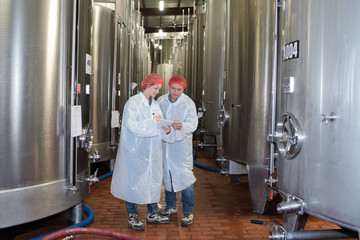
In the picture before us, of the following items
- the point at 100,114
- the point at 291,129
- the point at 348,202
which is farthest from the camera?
the point at 100,114

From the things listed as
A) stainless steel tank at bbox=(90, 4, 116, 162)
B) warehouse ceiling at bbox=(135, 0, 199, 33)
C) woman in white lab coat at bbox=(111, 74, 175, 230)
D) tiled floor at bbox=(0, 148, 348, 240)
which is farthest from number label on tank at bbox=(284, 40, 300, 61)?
warehouse ceiling at bbox=(135, 0, 199, 33)

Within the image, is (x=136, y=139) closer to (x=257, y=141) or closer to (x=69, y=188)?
(x=69, y=188)

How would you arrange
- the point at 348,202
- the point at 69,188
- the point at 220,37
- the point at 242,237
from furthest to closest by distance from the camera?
the point at 220,37, the point at 242,237, the point at 69,188, the point at 348,202

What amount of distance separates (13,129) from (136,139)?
102 centimetres

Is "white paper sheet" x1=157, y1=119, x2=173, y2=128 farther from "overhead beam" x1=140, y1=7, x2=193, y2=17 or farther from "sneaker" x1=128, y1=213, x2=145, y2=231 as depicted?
"overhead beam" x1=140, y1=7, x2=193, y2=17

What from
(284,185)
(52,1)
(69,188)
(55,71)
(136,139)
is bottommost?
(69,188)

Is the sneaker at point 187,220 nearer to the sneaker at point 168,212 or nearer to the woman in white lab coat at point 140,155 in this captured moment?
the sneaker at point 168,212

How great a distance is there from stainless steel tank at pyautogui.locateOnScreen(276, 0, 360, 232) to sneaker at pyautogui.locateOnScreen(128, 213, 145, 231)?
4.64 ft

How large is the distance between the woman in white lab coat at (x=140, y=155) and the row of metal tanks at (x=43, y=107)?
329 millimetres

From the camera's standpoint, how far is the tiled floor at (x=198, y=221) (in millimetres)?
2848

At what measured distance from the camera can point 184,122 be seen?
3.10 meters

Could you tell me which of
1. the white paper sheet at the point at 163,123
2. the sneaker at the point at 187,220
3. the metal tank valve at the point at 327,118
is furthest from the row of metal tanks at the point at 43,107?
the metal tank valve at the point at 327,118

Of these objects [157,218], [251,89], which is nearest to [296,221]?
[157,218]

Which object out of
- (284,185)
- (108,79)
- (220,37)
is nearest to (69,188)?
(284,185)
